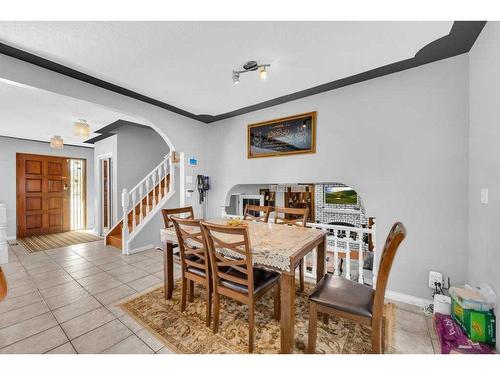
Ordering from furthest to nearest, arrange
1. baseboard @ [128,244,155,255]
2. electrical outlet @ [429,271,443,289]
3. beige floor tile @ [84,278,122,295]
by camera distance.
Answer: baseboard @ [128,244,155,255]
beige floor tile @ [84,278,122,295]
electrical outlet @ [429,271,443,289]

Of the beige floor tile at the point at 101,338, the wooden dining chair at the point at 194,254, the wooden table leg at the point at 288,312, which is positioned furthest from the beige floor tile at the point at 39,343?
the wooden table leg at the point at 288,312

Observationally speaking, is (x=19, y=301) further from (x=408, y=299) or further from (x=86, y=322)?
(x=408, y=299)

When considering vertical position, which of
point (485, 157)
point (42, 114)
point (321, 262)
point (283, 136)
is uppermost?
point (42, 114)

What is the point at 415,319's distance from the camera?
200 cm

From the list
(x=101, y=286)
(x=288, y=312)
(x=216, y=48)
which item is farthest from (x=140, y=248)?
(x=216, y=48)

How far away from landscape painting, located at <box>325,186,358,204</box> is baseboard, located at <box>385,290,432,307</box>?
390 centimetres

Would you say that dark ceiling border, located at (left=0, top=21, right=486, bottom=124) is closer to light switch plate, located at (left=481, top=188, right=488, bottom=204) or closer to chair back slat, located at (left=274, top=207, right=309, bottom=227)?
light switch plate, located at (left=481, top=188, right=488, bottom=204)

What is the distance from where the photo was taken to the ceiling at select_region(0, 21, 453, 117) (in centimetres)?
171

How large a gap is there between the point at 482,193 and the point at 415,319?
130 cm

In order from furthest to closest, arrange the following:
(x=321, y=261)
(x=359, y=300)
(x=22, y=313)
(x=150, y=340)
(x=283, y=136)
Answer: (x=283, y=136) < (x=321, y=261) < (x=22, y=313) < (x=150, y=340) < (x=359, y=300)

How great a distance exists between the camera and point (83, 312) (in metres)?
2.07

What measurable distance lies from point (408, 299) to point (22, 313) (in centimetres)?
402

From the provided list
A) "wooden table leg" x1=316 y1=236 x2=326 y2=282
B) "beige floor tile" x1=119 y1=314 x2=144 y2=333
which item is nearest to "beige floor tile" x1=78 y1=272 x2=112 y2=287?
"beige floor tile" x1=119 y1=314 x2=144 y2=333
